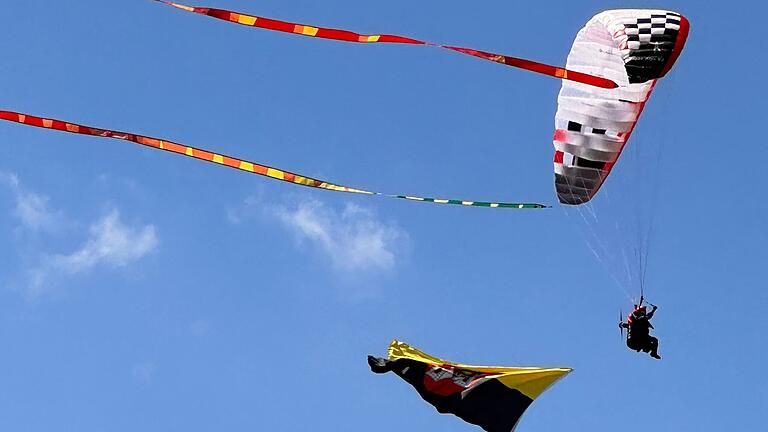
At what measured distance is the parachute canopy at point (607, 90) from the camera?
1031 inches

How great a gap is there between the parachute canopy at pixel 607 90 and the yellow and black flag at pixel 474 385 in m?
5.44

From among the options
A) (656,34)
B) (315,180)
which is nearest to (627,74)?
(656,34)

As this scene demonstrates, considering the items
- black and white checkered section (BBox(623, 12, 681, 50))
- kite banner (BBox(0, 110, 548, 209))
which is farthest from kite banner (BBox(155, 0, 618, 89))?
black and white checkered section (BBox(623, 12, 681, 50))

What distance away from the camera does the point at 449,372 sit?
87.1 feet

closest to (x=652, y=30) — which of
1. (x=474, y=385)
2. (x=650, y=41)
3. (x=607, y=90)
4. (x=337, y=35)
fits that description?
(x=650, y=41)

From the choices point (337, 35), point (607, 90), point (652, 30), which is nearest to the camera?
point (337, 35)

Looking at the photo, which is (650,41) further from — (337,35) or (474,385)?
(337,35)

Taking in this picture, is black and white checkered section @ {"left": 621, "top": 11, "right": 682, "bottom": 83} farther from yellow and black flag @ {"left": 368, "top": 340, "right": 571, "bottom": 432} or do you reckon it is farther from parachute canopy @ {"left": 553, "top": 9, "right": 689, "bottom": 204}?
yellow and black flag @ {"left": 368, "top": 340, "right": 571, "bottom": 432}

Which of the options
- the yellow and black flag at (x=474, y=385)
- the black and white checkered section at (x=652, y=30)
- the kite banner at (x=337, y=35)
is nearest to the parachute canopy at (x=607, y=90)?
the black and white checkered section at (x=652, y=30)

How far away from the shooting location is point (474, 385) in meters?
26.8

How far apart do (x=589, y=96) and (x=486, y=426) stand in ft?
26.0

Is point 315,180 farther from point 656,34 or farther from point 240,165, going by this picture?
point 656,34

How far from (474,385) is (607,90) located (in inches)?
291

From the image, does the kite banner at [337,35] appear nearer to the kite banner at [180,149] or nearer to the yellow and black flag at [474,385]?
the kite banner at [180,149]
